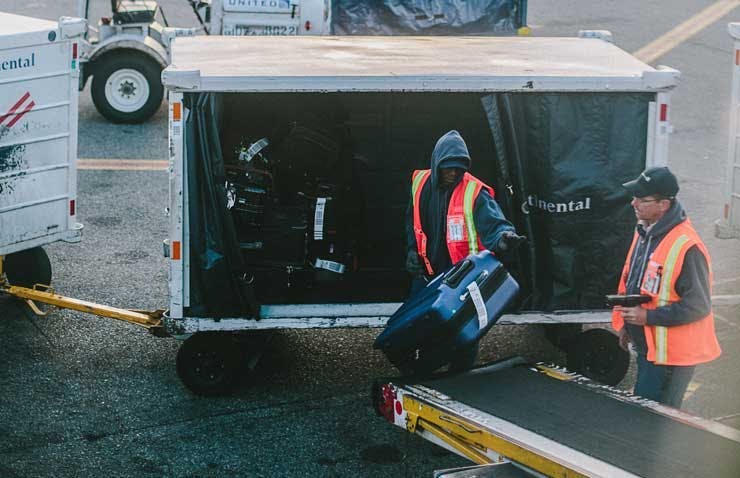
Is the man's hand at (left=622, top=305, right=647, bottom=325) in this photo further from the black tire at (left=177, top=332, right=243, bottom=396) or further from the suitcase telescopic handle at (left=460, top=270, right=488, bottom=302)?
the black tire at (left=177, top=332, right=243, bottom=396)

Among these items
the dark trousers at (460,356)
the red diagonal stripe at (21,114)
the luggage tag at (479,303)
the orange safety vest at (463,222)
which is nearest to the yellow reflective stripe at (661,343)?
the luggage tag at (479,303)

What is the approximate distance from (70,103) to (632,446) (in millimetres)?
4840

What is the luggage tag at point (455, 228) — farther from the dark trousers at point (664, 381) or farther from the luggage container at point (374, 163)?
the dark trousers at point (664, 381)

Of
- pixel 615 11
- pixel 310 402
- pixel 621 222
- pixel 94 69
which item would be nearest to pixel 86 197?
pixel 94 69

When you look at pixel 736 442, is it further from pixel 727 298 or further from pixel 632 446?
pixel 727 298

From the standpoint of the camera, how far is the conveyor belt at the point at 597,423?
5098mm

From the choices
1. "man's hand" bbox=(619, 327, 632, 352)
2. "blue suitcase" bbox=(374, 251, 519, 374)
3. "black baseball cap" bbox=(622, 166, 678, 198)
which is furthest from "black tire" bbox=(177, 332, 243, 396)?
"black baseball cap" bbox=(622, 166, 678, 198)

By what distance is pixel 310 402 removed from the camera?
744 centimetres

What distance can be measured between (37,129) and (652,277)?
4.46m

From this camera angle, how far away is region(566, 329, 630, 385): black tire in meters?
7.54

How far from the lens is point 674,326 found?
5793 mm

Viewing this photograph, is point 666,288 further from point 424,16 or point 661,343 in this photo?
point 424,16

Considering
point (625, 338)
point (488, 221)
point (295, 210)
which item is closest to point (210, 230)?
point (295, 210)

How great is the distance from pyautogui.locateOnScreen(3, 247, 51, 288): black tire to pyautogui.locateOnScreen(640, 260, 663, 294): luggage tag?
4.81 meters
